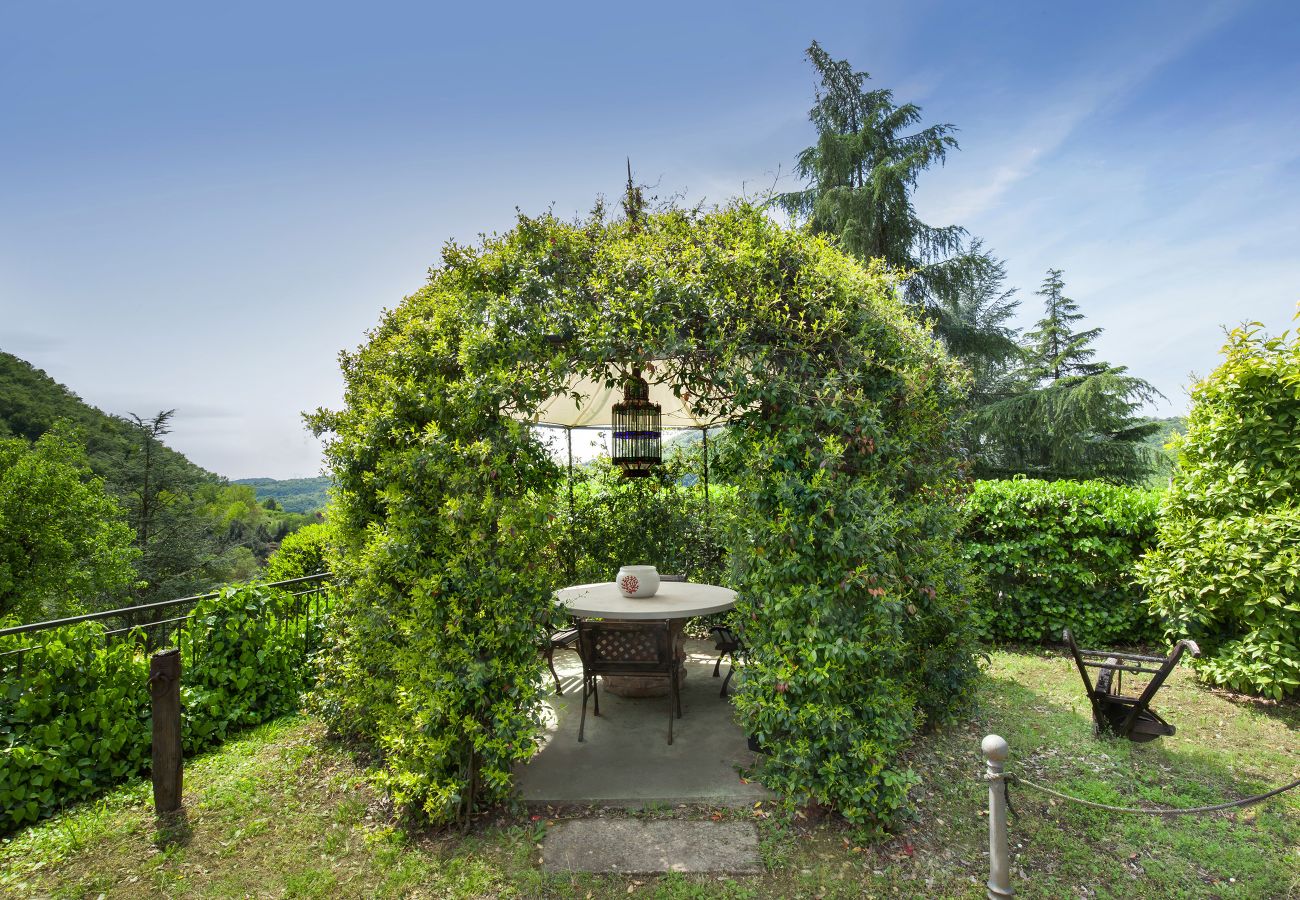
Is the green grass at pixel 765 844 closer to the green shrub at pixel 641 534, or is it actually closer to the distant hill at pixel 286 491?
the green shrub at pixel 641 534

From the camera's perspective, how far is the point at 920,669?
415 cm

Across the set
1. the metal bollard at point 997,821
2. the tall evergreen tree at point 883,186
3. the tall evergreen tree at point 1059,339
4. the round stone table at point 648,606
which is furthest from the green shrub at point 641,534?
the tall evergreen tree at point 1059,339

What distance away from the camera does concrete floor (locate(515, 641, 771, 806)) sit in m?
3.47

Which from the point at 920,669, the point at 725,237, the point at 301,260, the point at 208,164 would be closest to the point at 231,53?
the point at 208,164

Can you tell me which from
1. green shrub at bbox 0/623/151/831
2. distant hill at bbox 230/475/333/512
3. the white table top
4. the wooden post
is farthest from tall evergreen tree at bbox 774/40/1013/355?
distant hill at bbox 230/475/333/512

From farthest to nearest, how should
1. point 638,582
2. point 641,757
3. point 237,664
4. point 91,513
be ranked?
1. point 91,513
2. point 638,582
3. point 237,664
4. point 641,757

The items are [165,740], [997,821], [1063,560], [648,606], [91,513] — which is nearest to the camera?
[997,821]

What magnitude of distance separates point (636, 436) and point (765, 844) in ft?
12.1

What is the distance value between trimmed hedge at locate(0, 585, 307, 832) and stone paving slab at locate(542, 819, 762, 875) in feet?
9.84

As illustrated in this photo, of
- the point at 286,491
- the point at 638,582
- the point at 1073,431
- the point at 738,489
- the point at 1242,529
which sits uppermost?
the point at 1073,431

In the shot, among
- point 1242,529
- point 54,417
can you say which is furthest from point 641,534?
point 54,417

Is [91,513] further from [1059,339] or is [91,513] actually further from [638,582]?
[1059,339]

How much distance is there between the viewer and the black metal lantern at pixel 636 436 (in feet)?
19.3

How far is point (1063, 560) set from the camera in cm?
650
